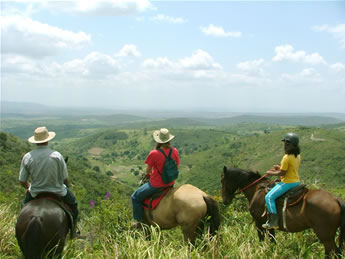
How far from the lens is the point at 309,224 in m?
5.93

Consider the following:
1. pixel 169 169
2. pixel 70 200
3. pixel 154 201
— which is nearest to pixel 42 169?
pixel 70 200

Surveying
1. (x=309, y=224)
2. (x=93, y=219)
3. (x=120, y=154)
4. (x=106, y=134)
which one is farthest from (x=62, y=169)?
(x=106, y=134)

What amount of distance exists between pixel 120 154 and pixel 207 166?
Answer: 7551 cm

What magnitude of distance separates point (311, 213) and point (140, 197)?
11.9 feet

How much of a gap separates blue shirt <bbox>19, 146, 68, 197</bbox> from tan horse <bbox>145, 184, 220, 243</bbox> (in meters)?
2.31

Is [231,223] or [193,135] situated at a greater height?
[231,223]

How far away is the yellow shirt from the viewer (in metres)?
6.25

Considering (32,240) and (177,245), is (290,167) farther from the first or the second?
(32,240)

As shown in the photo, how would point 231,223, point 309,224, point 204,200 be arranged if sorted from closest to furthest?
1. point 309,224
2. point 204,200
3. point 231,223

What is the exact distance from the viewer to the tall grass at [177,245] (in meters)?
5.35

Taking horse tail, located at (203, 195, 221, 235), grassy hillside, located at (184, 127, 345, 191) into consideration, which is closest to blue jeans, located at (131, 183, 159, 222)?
horse tail, located at (203, 195, 221, 235)

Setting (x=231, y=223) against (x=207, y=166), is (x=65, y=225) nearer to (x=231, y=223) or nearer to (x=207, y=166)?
(x=231, y=223)

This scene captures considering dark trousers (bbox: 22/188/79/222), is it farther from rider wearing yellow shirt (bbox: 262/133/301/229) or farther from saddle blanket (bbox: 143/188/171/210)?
rider wearing yellow shirt (bbox: 262/133/301/229)

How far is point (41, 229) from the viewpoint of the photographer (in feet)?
17.6
